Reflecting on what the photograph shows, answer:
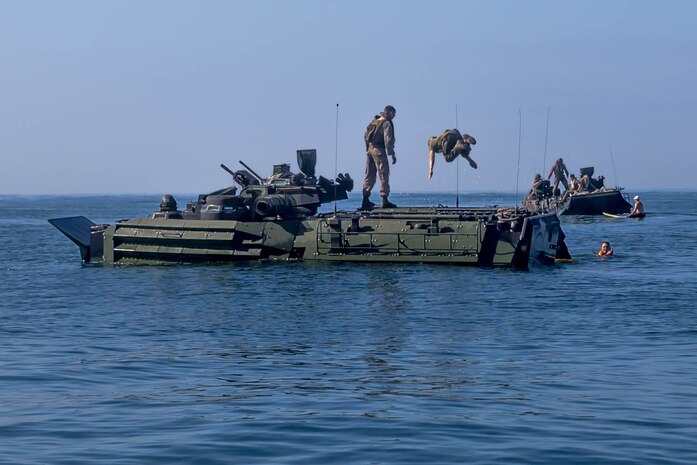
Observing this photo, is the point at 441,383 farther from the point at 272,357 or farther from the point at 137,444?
the point at 137,444

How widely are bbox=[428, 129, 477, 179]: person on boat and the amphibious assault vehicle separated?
4.74ft

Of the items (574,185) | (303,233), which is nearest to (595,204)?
(574,185)

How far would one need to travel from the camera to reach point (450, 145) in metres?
33.9

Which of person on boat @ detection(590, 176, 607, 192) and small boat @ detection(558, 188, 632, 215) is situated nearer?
small boat @ detection(558, 188, 632, 215)

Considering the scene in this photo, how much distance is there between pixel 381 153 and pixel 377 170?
65 cm

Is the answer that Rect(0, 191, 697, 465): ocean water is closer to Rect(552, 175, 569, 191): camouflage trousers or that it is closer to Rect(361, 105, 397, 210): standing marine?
Rect(361, 105, 397, 210): standing marine

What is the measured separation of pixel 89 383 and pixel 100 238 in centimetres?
1985

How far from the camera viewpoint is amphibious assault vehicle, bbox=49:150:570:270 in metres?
29.8

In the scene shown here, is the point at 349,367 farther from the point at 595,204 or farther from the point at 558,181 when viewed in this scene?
the point at 558,181

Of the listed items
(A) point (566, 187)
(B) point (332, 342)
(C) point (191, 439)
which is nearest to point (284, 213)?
(B) point (332, 342)

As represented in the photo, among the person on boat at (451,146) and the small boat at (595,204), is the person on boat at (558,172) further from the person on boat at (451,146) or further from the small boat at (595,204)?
the person on boat at (451,146)

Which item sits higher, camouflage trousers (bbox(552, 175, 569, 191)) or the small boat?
camouflage trousers (bbox(552, 175, 569, 191))

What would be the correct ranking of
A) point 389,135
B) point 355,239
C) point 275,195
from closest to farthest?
point 355,239 < point 275,195 < point 389,135

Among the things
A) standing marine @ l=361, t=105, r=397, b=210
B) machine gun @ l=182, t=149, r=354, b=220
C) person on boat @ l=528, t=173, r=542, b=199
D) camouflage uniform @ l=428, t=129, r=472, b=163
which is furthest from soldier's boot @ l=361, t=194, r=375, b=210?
person on boat @ l=528, t=173, r=542, b=199
